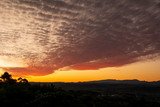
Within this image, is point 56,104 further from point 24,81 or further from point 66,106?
point 24,81

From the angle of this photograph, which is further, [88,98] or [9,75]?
[9,75]

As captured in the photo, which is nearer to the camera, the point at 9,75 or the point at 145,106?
the point at 145,106

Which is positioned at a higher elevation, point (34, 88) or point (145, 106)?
point (34, 88)

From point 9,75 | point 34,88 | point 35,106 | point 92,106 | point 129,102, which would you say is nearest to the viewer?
point 35,106

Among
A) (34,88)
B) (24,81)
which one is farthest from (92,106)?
(24,81)

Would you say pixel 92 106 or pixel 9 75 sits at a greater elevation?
pixel 9 75

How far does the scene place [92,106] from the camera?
3462 centimetres

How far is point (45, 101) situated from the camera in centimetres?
3288

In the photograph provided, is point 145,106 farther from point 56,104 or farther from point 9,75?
point 9,75

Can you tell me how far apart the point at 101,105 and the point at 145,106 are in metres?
6.07

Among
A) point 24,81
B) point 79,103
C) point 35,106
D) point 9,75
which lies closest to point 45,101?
point 35,106

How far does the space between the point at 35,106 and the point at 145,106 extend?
1376 centimetres

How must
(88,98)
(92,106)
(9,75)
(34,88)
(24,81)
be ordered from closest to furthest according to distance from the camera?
(92,106) < (88,98) < (34,88) < (24,81) < (9,75)

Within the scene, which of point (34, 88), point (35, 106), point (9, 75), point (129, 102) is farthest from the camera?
point (9, 75)
